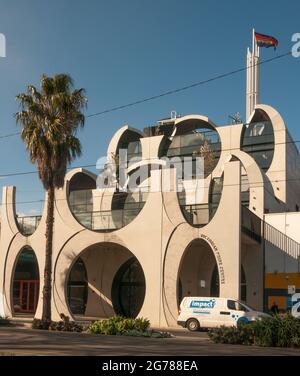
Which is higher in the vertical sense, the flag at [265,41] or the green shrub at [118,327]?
the flag at [265,41]

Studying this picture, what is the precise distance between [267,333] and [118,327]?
22.5ft

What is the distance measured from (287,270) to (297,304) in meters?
2.34

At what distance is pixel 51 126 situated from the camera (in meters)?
28.0

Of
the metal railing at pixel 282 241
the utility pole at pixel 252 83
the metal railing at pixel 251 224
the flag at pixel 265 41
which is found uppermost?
the flag at pixel 265 41

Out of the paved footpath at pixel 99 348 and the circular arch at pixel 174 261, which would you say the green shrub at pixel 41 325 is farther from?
the circular arch at pixel 174 261

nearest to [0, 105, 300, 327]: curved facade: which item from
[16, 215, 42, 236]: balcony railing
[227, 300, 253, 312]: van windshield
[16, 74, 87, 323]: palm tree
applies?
Result: [16, 215, 42, 236]: balcony railing

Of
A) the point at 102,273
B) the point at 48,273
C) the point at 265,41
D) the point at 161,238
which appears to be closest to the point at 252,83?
the point at 265,41

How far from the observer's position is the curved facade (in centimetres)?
3009

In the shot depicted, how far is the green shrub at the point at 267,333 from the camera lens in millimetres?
19844

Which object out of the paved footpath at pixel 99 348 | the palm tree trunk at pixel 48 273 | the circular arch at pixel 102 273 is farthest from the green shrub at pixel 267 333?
the circular arch at pixel 102 273

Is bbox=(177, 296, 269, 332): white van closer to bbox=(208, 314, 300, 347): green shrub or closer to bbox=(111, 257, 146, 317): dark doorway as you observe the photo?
bbox=(208, 314, 300, 347): green shrub

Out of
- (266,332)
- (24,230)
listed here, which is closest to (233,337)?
(266,332)
